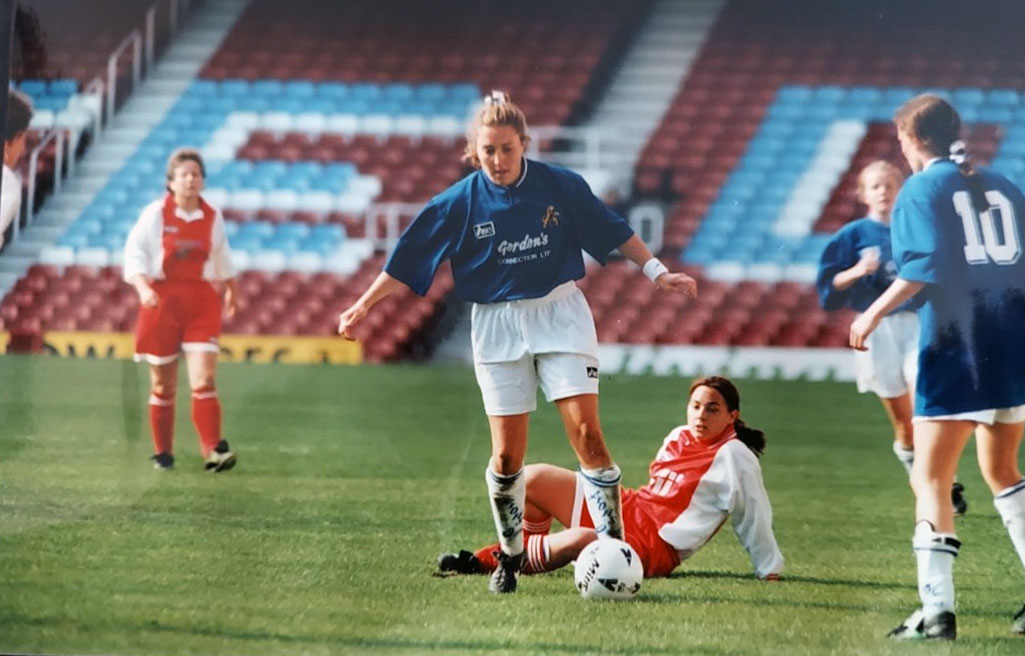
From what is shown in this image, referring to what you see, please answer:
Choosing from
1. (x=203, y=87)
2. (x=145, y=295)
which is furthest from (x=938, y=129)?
(x=145, y=295)

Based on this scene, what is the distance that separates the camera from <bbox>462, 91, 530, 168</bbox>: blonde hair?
4.12 m

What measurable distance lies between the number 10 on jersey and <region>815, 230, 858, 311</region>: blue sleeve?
431mm

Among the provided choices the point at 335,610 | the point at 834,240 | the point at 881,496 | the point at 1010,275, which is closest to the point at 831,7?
the point at 834,240

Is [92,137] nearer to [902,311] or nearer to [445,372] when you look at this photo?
[445,372]

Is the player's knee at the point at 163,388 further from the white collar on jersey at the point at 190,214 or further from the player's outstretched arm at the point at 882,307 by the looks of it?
the player's outstretched arm at the point at 882,307

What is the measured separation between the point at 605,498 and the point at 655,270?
0.68m

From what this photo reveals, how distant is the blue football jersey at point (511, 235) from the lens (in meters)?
4.06

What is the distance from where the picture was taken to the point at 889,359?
421 cm

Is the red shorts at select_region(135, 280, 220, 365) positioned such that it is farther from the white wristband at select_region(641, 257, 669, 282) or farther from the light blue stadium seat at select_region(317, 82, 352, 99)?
the white wristband at select_region(641, 257, 669, 282)

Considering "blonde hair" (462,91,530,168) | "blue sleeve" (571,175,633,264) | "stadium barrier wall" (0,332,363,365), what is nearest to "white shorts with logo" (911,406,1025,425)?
"blue sleeve" (571,175,633,264)

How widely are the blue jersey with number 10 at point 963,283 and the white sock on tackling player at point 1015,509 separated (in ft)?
0.76

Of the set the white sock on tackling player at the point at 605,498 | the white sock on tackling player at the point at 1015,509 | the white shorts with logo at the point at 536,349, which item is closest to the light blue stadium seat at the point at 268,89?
the white shorts with logo at the point at 536,349

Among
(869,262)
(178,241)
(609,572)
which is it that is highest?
(178,241)

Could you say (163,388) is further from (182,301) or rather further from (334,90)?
(334,90)
